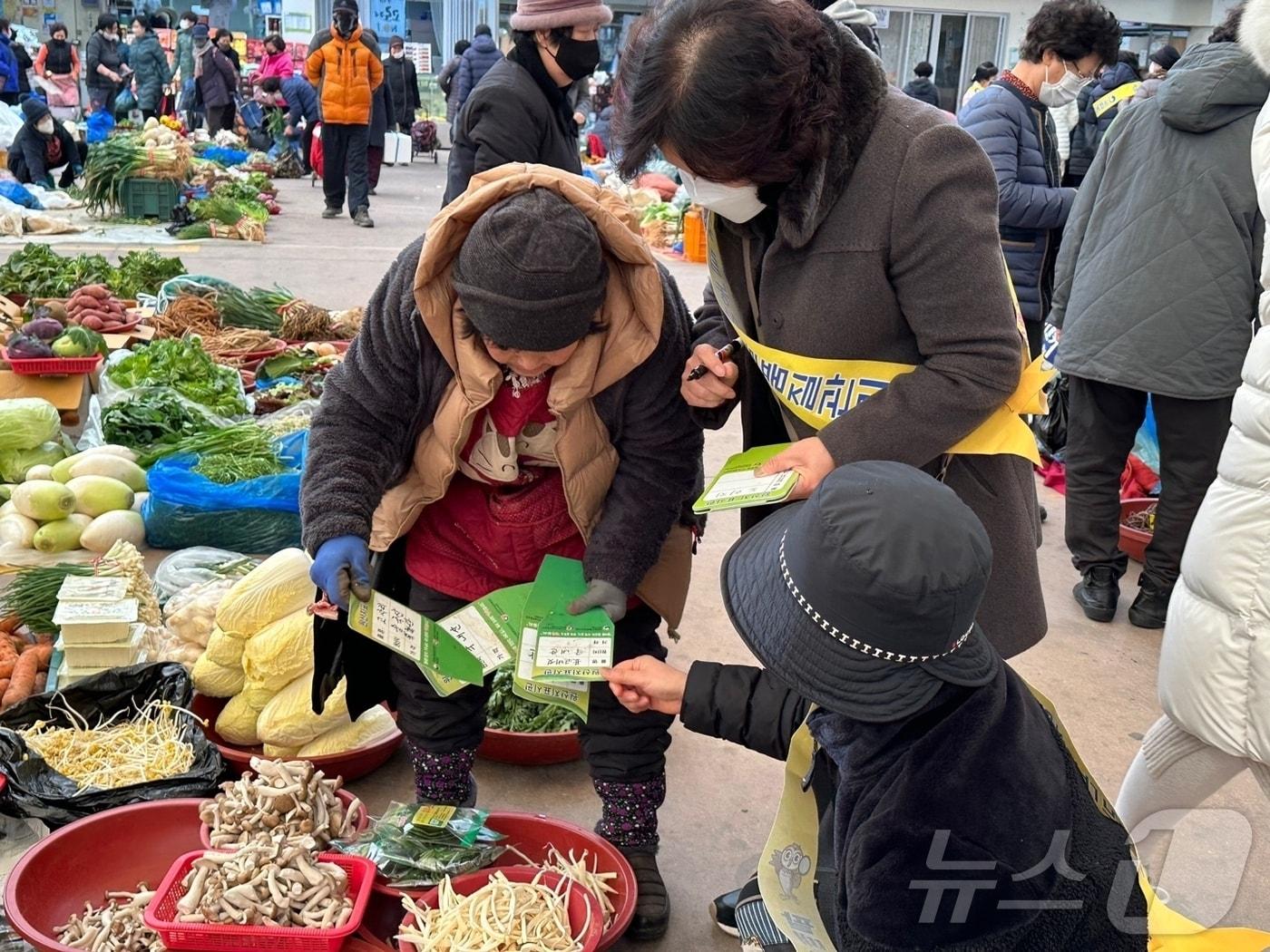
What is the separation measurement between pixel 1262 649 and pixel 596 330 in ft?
4.35

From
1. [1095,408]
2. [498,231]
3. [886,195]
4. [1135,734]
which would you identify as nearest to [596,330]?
[498,231]

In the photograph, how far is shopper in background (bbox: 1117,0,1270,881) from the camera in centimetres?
211

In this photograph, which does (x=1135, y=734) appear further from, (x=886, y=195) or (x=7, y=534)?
(x=7, y=534)

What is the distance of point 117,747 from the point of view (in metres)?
2.80

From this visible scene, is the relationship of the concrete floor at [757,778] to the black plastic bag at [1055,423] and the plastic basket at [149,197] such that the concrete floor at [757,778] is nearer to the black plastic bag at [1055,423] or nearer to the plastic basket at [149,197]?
the black plastic bag at [1055,423]

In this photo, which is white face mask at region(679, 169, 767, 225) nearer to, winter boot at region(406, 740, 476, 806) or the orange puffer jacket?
winter boot at region(406, 740, 476, 806)

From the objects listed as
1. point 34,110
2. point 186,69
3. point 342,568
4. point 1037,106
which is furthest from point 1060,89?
point 186,69

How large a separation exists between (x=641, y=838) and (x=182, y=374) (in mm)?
3584

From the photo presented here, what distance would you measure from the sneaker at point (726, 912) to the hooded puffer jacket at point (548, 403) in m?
0.67

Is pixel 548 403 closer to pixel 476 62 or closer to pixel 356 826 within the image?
pixel 356 826

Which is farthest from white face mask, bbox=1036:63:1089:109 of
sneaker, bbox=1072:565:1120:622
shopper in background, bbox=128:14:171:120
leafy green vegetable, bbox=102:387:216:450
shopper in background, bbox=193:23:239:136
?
shopper in background, bbox=128:14:171:120

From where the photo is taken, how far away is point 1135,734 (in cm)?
341

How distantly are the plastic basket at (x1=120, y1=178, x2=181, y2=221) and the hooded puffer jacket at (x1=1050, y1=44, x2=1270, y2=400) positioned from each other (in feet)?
30.5

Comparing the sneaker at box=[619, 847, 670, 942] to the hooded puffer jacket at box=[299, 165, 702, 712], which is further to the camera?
the sneaker at box=[619, 847, 670, 942]
